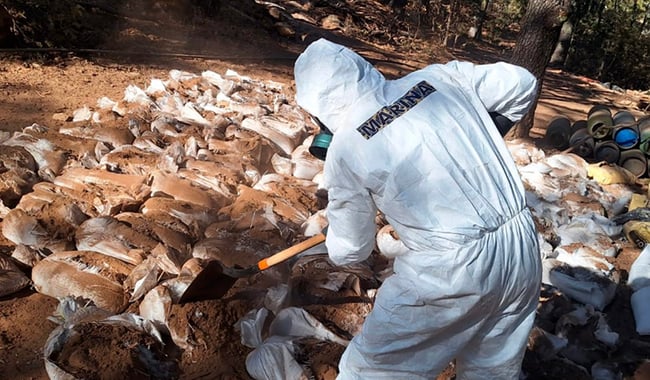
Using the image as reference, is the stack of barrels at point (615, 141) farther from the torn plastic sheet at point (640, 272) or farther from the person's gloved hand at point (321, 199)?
the person's gloved hand at point (321, 199)

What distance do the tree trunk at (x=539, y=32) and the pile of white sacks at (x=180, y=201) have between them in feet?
3.16

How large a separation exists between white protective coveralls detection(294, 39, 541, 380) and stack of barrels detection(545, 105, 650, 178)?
4.11m

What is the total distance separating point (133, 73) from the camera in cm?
654

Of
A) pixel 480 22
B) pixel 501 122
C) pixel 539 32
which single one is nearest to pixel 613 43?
pixel 480 22

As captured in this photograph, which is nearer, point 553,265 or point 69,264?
point 69,264

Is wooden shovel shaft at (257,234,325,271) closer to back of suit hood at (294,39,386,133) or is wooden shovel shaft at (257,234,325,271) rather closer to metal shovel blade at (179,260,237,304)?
metal shovel blade at (179,260,237,304)

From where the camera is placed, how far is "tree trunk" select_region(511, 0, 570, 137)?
5.28 meters

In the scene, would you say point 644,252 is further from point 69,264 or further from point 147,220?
point 69,264

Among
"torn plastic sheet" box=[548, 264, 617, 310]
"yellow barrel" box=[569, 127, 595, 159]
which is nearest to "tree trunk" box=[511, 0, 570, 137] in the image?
"yellow barrel" box=[569, 127, 595, 159]

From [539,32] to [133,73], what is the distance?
14.3 ft

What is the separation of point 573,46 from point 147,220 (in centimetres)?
1460

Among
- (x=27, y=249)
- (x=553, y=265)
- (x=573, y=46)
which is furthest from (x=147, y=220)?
(x=573, y=46)

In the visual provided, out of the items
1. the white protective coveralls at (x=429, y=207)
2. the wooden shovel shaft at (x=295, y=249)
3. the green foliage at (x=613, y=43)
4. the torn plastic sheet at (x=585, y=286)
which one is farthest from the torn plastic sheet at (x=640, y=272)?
the green foliage at (x=613, y=43)

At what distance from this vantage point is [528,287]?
1.88 metres
